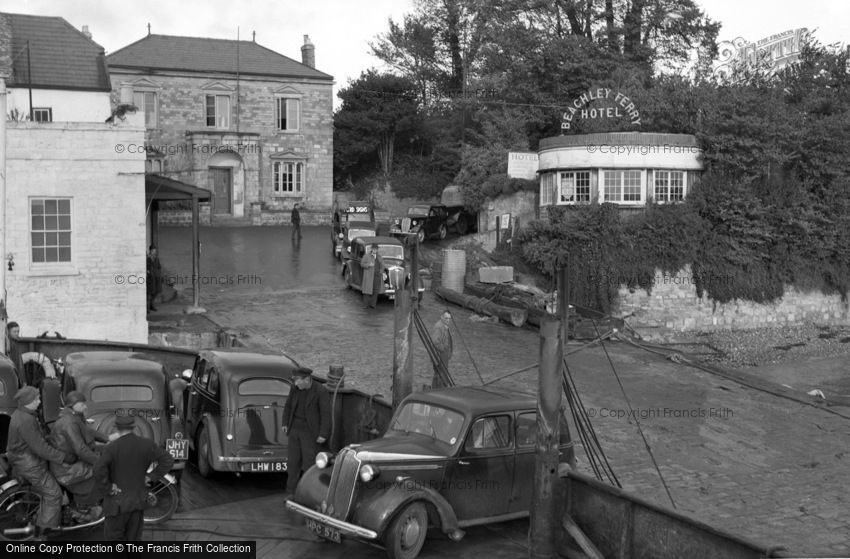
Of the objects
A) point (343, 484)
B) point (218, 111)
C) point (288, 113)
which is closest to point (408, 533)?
point (343, 484)

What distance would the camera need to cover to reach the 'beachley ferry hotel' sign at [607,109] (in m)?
33.0

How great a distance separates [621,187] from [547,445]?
2207 cm

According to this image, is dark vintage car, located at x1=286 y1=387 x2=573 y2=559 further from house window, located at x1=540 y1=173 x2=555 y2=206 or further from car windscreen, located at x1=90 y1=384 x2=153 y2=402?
house window, located at x1=540 y1=173 x2=555 y2=206

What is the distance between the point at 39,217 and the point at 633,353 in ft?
48.2

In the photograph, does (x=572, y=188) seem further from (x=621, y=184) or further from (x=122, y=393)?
(x=122, y=393)

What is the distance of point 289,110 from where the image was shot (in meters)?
49.2

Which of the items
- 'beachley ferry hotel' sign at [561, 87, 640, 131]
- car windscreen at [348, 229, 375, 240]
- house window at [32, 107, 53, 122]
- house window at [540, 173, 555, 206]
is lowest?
car windscreen at [348, 229, 375, 240]

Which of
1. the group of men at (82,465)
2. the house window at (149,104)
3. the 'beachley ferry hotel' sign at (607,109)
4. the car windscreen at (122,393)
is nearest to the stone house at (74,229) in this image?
the car windscreen at (122,393)

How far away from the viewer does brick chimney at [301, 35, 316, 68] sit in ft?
171

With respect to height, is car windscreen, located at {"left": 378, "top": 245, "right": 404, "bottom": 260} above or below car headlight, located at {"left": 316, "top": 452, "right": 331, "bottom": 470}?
above

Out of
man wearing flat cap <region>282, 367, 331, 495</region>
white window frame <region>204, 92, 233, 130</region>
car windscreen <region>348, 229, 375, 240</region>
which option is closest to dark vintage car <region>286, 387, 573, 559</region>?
man wearing flat cap <region>282, 367, 331, 495</region>

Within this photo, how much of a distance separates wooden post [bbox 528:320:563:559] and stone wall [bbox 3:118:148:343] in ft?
48.7

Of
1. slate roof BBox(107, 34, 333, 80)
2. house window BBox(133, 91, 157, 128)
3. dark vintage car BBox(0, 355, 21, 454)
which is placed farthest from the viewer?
slate roof BBox(107, 34, 333, 80)

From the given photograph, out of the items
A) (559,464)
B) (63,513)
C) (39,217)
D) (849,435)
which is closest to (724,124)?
(849,435)
